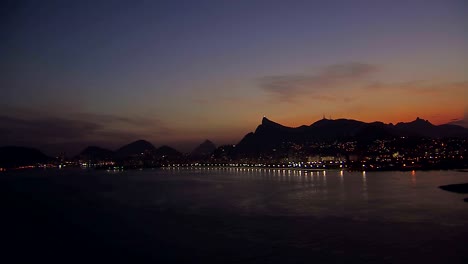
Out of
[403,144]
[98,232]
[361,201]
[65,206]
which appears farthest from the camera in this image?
[403,144]

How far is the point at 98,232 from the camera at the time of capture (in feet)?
51.5

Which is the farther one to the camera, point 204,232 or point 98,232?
point 98,232

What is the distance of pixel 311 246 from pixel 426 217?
7247mm

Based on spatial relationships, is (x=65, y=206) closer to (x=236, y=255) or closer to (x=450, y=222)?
(x=236, y=255)

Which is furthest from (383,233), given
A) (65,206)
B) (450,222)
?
(65,206)

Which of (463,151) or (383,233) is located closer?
(383,233)

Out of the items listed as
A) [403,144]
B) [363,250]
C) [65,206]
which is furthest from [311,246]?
[403,144]

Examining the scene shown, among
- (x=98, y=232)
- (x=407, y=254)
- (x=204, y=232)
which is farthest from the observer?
(x=98, y=232)

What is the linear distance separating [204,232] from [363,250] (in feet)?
19.1

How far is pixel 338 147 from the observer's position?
112m

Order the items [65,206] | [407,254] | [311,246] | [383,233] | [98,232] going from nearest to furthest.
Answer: [407,254] < [311,246] < [383,233] < [98,232] < [65,206]

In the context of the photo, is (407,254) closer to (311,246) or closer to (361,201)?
(311,246)

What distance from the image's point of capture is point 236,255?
10969mm

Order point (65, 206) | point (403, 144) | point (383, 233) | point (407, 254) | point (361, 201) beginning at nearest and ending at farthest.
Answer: point (407, 254)
point (383, 233)
point (361, 201)
point (65, 206)
point (403, 144)
